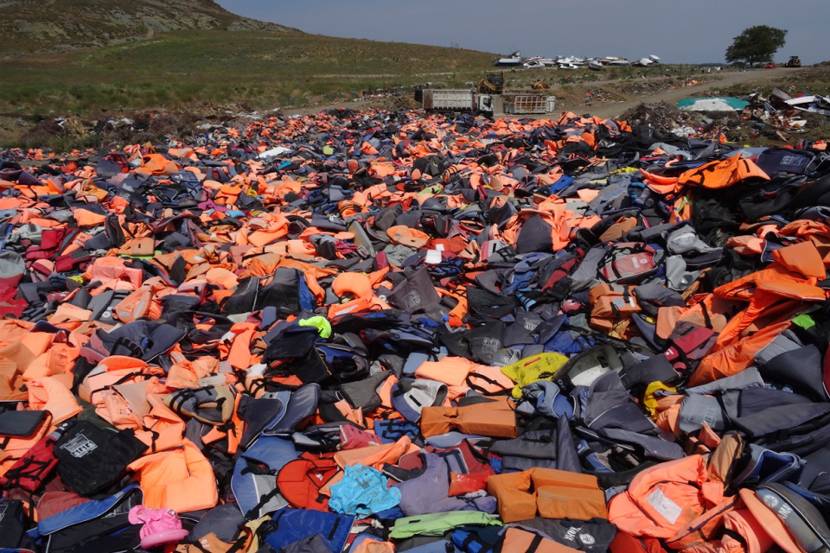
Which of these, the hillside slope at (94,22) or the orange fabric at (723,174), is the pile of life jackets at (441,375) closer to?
the orange fabric at (723,174)

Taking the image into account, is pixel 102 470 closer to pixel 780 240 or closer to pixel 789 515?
pixel 789 515

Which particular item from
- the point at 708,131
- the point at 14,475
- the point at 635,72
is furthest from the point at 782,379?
the point at 635,72

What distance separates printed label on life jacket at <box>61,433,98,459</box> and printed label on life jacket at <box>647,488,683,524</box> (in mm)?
4335

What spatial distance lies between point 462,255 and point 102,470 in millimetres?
5343

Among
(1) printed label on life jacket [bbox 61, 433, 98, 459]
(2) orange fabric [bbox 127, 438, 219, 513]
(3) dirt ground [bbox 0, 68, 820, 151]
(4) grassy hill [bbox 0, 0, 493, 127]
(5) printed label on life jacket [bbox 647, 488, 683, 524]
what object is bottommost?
(2) orange fabric [bbox 127, 438, 219, 513]

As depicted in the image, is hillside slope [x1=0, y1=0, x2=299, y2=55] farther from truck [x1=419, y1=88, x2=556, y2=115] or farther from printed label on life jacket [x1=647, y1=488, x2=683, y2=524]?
printed label on life jacket [x1=647, y1=488, x2=683, y2=524]

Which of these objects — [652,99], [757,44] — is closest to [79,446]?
[652,99]

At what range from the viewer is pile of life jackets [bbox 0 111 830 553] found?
3229mm

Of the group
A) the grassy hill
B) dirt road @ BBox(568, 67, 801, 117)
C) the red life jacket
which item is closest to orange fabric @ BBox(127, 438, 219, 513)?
the red life jacket

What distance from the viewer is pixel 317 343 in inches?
194

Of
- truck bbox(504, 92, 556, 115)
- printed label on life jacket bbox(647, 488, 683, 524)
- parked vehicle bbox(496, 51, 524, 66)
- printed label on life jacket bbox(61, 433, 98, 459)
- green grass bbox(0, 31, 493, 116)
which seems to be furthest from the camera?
parked vehicle bbox(496, 51, 524, 66)

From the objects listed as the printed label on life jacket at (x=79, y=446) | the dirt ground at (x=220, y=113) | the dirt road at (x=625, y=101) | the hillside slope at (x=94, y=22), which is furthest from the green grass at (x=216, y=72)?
the printed label on life jacket at (x=79, y=446)

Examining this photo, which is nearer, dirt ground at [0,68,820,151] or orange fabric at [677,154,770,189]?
orange fabric at [677,154,770,189]

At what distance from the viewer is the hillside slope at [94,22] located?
61.4 meters
